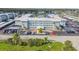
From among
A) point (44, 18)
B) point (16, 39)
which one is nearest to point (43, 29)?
point (44, 18)

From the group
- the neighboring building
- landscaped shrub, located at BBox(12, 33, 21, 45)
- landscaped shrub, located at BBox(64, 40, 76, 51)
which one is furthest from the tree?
landscaped shrub, located at BBox(64, 40, 76, 51)

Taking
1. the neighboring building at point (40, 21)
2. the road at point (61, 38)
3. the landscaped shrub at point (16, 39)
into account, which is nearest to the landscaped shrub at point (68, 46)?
the road at point (61, 38)

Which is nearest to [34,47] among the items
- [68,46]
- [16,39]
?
[16,39]

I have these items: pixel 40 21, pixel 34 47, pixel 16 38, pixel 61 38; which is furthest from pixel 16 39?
pixel 61 38

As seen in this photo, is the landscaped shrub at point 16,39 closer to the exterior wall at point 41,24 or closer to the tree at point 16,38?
the tree at point 16,38

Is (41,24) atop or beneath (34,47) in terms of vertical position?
atop

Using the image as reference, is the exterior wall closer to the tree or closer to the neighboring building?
the neighboring building

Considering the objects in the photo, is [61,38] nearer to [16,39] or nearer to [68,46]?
[68,46]
